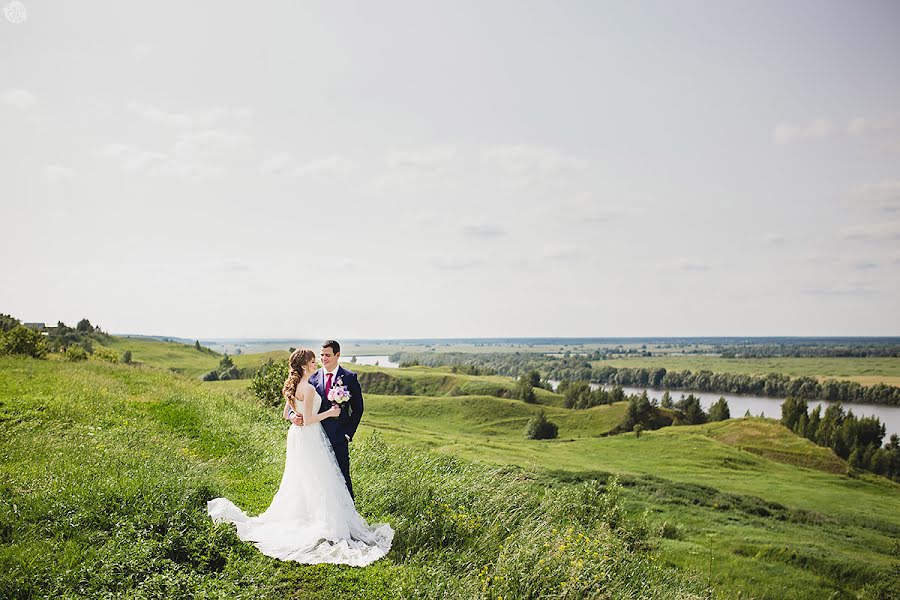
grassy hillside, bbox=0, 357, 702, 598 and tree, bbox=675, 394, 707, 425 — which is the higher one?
grassy hillside, bbox=0, 357, 702, 598

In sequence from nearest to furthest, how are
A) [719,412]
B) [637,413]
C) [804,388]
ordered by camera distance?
[637,413] → [719,412] → [804,388]

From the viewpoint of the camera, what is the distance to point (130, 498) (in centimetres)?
977

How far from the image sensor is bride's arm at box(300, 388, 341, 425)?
9461 millimetres

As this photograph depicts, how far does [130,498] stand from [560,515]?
1380cm

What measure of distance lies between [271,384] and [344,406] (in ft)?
69.9

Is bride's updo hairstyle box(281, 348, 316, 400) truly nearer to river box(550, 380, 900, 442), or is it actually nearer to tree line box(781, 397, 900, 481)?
tree line box(781, 397, 900, 481)

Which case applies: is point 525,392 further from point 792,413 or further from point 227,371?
point 227,371

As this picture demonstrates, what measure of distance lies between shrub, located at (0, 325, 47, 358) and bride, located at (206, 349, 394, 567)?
2856 cm

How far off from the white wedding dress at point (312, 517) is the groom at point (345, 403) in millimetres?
130

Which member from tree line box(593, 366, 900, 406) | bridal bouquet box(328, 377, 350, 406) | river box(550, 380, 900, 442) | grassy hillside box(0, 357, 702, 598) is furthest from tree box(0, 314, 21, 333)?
tree line box(593, 366, 900, 406)

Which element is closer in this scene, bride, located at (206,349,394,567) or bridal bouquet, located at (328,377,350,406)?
bride, located at (206,349,394,567)

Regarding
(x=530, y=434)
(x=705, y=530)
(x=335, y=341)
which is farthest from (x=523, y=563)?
(x=530, y=434)

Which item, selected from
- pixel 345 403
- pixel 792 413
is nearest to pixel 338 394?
pixel 345 403

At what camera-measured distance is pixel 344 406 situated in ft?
31.8
